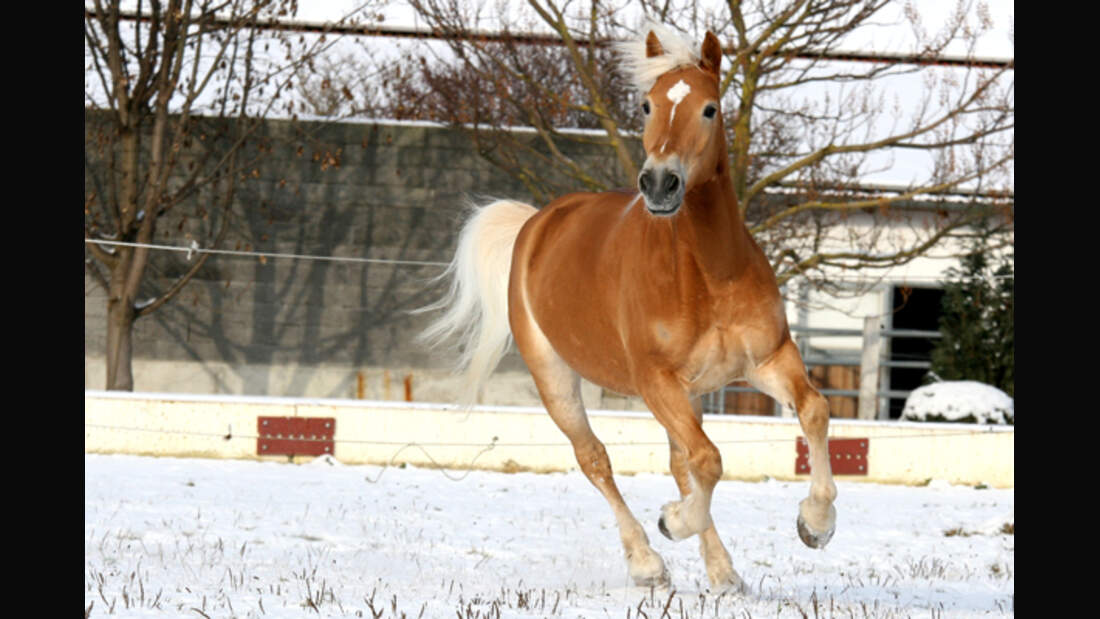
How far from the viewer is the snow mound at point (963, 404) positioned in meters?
10.8

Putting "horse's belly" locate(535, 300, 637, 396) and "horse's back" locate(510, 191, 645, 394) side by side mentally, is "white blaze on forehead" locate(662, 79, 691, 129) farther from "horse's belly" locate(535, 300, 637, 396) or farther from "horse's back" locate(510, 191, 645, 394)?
"horse's belly" locate(535, 300, 637, 396)

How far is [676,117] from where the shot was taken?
4.03m

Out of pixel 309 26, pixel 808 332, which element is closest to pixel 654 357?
pixel 808 332

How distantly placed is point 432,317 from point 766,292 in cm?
828

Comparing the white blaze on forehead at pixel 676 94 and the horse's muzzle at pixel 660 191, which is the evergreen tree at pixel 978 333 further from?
the horse's muzzle at pixel 660 191

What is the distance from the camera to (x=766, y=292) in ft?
14.5

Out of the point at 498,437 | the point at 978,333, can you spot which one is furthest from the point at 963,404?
the point at 498,437

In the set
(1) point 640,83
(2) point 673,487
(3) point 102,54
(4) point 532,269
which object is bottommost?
(2) point 673,487

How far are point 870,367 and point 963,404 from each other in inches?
48.0

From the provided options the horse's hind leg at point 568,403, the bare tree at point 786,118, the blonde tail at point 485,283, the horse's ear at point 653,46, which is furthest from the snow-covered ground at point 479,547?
the bare tree at point 786,118

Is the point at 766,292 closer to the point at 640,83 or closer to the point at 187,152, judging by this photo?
the point at 640,83

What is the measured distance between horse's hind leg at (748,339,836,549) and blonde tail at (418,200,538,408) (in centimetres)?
216

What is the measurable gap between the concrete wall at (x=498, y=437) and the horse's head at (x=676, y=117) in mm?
6404

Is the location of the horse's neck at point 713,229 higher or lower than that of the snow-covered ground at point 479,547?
higher
